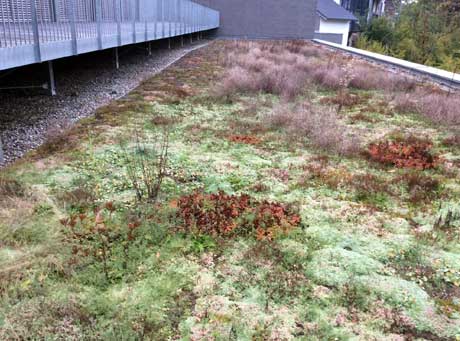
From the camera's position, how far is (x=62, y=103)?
824cm

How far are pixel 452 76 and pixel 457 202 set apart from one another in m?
9.06

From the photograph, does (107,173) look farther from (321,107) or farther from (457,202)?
(321,107)

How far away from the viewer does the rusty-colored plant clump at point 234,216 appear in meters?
4.00

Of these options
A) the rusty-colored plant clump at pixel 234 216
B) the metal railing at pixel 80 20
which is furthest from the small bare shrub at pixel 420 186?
the metal railing at pixel 80 20

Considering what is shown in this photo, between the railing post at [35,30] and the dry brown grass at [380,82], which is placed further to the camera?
the dry brown grass at [380,82]

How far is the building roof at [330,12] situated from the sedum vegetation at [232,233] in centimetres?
3036

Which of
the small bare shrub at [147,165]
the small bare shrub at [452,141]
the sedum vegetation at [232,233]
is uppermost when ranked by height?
the small bare shrub at [452,141]

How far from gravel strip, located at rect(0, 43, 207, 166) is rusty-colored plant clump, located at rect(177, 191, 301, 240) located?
286cm

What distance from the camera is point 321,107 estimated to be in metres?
9.12

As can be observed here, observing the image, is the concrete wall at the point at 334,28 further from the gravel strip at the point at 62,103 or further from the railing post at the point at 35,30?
the railing post at the point at 35,30

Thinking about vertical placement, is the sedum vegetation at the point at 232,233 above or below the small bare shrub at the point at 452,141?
below

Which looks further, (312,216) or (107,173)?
(107,173)

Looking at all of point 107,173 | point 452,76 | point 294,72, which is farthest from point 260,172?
point 452,76

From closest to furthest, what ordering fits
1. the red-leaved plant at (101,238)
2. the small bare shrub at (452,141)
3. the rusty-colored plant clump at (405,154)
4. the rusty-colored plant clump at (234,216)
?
the red-leaved plant at (101,238) → the rusty-colored plant clump at (234,216) → the rusty-colored plant clump at (405,154) → the small bare shrub at (452,141)
